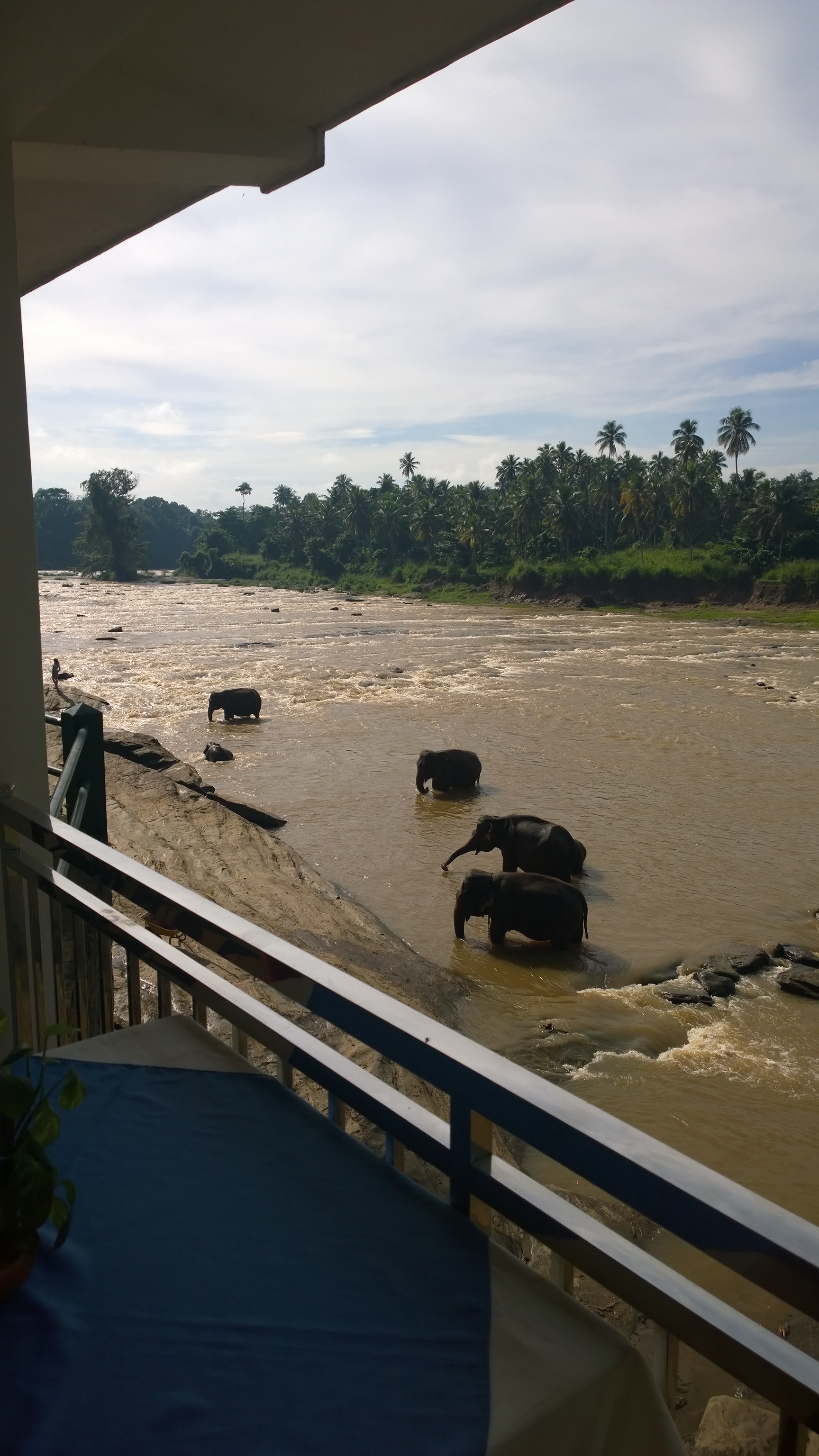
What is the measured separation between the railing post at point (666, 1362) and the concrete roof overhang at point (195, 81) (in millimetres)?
2654

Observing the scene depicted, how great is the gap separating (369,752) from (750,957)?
9.84 meters

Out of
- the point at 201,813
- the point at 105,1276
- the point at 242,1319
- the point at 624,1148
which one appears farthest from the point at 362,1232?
the point at 201,813

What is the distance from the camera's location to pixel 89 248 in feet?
14.0

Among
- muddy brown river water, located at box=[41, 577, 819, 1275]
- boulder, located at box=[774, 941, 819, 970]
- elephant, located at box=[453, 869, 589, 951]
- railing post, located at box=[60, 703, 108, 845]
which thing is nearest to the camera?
railing post, located at box=[60, 703, 108, 845]

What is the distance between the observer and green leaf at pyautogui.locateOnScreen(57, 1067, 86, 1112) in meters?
1.42

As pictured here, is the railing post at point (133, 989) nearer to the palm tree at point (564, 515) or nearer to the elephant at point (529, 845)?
the elephant at point (529, 845)

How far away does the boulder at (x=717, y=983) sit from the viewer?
7406 millimetres

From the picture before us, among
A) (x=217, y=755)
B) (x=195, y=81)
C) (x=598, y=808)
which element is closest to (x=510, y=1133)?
(x=195, y=81)

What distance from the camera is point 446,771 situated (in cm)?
1420

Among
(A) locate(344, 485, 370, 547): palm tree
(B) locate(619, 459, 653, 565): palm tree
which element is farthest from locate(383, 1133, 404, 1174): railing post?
(A) locate(344, 485, 370, 547): palm tree

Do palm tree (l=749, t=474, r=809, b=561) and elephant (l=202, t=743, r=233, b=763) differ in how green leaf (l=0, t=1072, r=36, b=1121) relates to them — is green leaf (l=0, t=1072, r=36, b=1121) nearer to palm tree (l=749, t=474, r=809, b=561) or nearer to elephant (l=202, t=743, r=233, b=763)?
elephant (l=202, t=743, r=233, b=763)

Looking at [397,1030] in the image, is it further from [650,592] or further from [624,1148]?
[650,592]

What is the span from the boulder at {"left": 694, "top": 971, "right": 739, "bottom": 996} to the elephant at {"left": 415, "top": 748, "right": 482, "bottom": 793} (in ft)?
22.4

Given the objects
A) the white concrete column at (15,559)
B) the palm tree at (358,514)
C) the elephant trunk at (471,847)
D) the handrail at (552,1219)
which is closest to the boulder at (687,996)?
the elephant trunk at (471,847)
